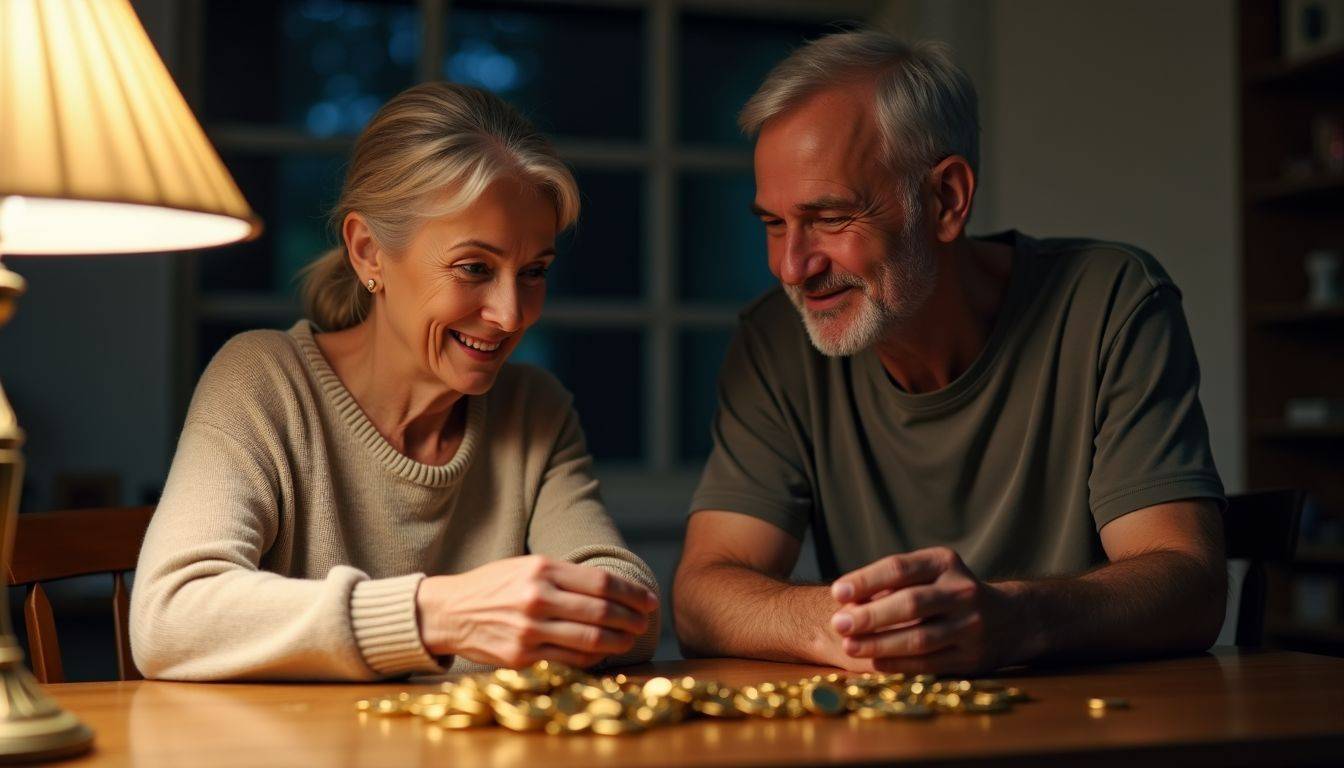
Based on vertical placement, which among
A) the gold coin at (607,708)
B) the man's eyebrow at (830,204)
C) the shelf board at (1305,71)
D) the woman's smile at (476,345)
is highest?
the shelf board at (1305,71)

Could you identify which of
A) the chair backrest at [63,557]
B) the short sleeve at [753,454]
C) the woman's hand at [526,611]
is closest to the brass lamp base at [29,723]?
the woman's hand at [526,611]

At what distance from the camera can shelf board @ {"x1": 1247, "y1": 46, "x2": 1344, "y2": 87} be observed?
393 cm

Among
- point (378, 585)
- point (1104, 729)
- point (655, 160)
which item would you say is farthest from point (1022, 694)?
point (655, 160)

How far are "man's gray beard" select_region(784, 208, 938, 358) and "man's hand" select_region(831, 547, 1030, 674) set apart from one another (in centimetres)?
57

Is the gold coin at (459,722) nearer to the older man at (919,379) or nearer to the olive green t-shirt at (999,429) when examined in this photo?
the older man at (919,379)

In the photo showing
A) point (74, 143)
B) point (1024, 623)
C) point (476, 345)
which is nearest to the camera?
point (74, 143)

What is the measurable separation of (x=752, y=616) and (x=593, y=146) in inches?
96.8

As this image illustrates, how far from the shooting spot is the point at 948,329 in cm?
198

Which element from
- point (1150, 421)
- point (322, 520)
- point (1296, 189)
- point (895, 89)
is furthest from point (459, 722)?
point (1296, 189)

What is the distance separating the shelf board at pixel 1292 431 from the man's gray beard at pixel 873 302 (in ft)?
8.33

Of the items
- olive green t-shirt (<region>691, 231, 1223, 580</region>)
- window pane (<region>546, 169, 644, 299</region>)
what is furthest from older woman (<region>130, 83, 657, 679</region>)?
window pane (<region>546, 169, 644, 299</region>)

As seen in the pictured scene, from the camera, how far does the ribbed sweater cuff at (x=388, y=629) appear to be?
1.29 m

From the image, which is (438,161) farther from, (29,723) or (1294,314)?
(1294,314)

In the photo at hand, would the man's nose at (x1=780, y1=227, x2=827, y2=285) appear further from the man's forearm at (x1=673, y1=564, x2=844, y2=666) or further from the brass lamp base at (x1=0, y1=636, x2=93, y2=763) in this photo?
the brass lamp base at (x1=0, y1=636, x2=93, y2=763)
